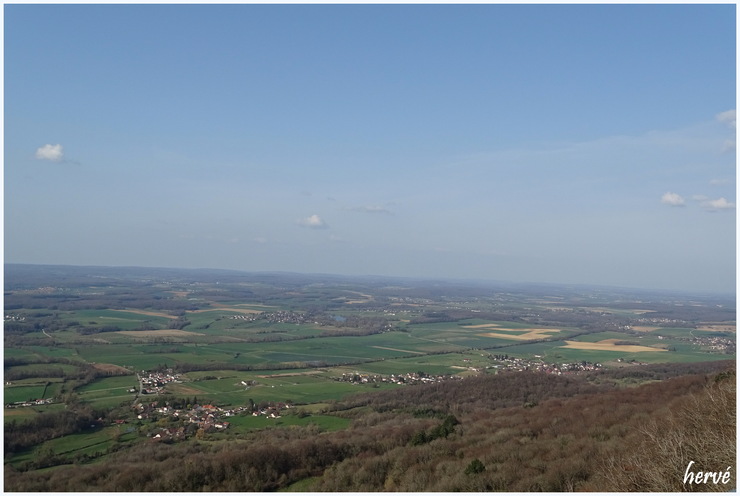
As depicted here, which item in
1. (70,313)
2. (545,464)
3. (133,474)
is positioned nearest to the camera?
(545,464)

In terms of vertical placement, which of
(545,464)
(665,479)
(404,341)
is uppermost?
(665,479)

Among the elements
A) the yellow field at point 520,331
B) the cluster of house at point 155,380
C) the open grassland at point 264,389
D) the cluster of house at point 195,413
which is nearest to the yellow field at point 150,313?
the cluster of house at point 155,380

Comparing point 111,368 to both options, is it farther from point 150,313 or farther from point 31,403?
point 150,313

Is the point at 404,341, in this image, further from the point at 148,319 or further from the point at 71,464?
the point at 71,464

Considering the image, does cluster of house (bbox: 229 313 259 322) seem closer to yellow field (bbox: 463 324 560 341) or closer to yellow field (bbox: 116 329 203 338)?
yellow field (bbox: 116 329 203 338)

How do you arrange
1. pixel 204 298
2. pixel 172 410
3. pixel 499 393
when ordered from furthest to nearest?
1. pixel 204 298
2. pixel 499 393
3. pixel 172 410

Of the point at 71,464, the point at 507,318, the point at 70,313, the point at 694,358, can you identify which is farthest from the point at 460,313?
the point at 71,464

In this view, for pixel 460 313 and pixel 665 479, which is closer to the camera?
pixel 665 479
